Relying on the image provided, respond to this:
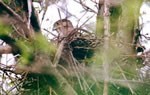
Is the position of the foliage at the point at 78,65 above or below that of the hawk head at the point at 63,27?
below

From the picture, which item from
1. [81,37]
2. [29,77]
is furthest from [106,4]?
[29,77]

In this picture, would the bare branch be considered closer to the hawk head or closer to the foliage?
the foliage

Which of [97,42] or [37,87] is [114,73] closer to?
[97,42]

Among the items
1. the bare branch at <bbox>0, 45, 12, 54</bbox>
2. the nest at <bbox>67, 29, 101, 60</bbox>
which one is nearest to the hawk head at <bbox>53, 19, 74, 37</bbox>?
the nest at <bbox>67, 29, 101, 60</bbox>

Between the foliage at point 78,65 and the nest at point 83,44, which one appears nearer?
the foliage at point 78,65

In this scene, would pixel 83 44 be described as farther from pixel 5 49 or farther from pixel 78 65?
pixel 5 49

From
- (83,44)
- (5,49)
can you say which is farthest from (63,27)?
(5,49)

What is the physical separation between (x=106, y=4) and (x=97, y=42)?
19.2 inches

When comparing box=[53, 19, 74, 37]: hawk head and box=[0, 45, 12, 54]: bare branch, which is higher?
box=[53, 19, 74, 37]: hawk head

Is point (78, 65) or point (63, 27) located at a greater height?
point (63, 27)

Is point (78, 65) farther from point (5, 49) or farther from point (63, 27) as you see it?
point (5, 49)

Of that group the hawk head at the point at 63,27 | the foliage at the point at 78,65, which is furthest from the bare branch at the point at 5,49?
the hawk head at the point at 63,27

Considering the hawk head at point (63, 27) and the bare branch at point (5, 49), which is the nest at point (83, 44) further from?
the bare branch at point (5, 49)

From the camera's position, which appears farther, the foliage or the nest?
the nest
